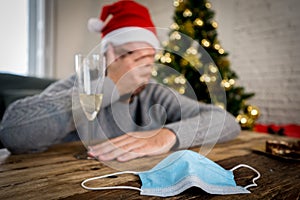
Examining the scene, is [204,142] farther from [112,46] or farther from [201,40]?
[201,40]

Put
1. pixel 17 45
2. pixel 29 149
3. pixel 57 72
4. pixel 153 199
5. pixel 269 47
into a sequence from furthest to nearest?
pixel 57 72 → pixel 17 45 → pixel 269 47 → pixel 29 149 → pixel 153 199

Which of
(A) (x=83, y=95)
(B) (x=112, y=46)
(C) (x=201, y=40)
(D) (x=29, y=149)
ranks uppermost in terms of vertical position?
(C) (x=201, y=40)

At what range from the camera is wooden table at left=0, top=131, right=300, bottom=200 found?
45cm

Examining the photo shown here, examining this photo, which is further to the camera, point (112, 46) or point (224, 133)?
point (224, 133)

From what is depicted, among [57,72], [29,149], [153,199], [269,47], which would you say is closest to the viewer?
[153,199]

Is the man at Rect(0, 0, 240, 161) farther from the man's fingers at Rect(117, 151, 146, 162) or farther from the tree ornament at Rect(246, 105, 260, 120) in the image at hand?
the tree ornament at Rect(246, 105, 260, 120)

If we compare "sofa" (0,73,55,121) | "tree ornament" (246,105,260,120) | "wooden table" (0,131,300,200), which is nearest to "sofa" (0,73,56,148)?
"sofa" (0,73,55,121)

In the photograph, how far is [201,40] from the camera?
6.32 feet

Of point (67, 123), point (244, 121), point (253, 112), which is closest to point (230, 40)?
point (253, 112)

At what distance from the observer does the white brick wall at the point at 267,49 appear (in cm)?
220

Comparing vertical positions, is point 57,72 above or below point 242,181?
above

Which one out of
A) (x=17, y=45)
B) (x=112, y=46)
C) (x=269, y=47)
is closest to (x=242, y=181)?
(x=112, y=46)

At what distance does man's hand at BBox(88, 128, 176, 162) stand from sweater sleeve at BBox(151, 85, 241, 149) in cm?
3

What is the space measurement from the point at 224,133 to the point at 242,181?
1.41ft
